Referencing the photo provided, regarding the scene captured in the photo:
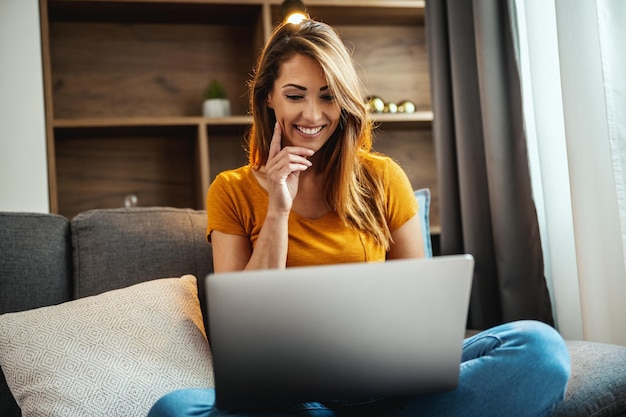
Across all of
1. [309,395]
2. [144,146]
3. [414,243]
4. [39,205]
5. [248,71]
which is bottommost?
Answer: [309,395]

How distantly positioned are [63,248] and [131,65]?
1.37m

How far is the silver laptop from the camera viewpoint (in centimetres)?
106

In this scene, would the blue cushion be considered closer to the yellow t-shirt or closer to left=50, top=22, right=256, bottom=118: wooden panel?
the yellow t-shirt

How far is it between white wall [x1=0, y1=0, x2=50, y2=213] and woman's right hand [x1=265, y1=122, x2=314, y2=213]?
4.23 feet

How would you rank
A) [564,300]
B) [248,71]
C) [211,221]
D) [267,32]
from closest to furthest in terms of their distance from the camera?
1. [211,221]
2. [564,300]
3. [267,32]
4. [248,71]

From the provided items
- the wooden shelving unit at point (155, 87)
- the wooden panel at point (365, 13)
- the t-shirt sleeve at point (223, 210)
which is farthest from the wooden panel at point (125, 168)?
the t-shirt sleeve at point (223, 210)

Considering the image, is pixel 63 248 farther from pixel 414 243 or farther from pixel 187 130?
pixel 187 130

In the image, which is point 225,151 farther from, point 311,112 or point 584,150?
point 584,150

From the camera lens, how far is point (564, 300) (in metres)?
2.02

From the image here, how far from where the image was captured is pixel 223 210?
179 centimetres

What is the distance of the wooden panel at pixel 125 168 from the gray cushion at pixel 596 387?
1899mm

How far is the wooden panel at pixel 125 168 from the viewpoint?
117 inches

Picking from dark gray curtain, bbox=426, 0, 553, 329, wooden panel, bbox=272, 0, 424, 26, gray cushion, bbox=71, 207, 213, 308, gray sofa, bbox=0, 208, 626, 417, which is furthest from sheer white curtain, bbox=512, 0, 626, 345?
wooden panel, bbox=272, 0, 424, 26

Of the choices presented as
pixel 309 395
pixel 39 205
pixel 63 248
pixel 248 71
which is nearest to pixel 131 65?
pixel 248 71
